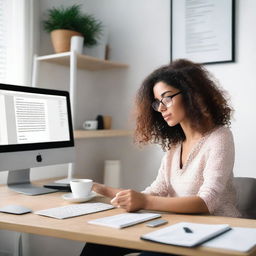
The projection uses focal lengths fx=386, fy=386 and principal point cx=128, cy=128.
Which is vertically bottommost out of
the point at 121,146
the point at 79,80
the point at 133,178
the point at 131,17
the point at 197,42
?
the point at 133,178

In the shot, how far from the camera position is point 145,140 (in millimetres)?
1925

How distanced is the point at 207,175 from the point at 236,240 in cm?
47

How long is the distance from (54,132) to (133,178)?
117 centimetres

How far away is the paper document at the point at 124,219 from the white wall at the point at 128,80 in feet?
4.51

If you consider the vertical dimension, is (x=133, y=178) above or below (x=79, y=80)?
below

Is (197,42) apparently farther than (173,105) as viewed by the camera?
Yes

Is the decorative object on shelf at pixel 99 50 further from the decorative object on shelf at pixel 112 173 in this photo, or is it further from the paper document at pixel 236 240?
the paper document at pixel 236 240

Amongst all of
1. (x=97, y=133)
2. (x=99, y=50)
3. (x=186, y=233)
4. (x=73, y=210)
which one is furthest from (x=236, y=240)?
(x=99, y=50)

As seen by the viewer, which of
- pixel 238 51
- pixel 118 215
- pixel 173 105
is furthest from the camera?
pixel 238 51

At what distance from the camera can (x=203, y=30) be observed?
2600mm

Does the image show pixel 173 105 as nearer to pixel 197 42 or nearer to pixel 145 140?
pixel 145 140

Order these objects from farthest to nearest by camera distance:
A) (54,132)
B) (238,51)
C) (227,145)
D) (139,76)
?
(139,76), (238,51), (54,132), (227,145)

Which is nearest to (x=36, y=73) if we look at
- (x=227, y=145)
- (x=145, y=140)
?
(x=145, y=140)

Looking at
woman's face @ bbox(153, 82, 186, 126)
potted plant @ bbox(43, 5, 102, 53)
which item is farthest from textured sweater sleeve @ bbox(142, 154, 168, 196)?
potted plant @ bbox(43, 5, 102, 53)
